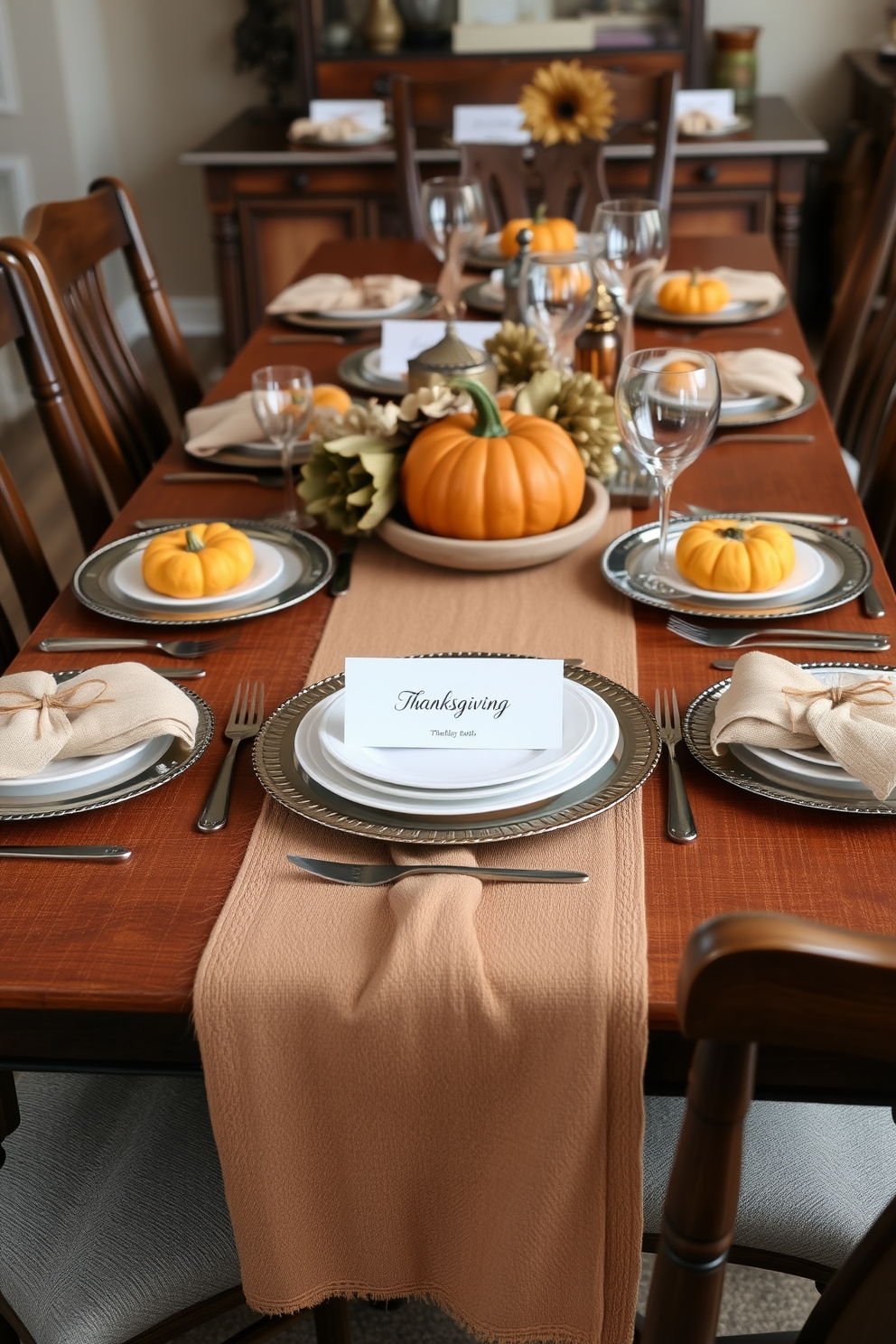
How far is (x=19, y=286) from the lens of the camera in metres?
1.55

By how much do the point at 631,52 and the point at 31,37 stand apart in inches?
72.2

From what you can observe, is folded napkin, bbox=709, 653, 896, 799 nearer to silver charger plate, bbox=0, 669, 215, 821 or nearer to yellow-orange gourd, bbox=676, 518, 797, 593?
yellow-orange gourd, bbox=676, 518, 797, 593

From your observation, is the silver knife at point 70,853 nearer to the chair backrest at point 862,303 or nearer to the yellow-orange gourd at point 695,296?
the yellow-orange gourd at point 695,296

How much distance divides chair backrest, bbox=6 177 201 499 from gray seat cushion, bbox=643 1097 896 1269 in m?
1.18

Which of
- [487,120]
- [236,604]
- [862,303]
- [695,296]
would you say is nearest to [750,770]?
[236,604]

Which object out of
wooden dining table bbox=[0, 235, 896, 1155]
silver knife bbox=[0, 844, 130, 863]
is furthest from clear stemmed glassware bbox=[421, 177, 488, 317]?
silver knife bbox=[0, 844, 130, 863]

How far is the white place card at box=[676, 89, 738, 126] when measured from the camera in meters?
3.61

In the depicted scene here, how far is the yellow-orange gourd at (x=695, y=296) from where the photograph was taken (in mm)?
2006

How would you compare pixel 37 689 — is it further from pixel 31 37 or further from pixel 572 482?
pixel 31 37

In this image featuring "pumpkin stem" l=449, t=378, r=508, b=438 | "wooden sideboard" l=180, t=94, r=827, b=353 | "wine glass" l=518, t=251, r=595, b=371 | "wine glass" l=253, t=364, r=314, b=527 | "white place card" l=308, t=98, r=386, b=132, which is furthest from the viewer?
"white place card" l=308, t=98, r=386, b=132

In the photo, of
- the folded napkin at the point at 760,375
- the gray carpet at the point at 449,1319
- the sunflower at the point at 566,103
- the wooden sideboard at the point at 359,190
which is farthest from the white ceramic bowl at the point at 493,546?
the wooden sideboard at the point at 359,190

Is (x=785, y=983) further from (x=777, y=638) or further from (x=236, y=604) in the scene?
(x=236, y=604)

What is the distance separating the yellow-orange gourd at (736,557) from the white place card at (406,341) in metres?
0.64

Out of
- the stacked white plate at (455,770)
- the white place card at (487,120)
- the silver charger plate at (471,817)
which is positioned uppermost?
the white place card at (487,120)
